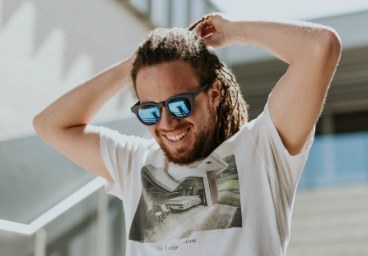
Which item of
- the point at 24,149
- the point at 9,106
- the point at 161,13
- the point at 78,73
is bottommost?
the point at 24,149

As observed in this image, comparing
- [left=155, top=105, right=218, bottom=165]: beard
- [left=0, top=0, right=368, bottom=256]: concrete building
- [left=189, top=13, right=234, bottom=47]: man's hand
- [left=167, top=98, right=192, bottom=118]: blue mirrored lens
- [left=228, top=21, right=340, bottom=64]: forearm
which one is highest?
[left=0, top=0, right=368, bottom=256]: concrete building

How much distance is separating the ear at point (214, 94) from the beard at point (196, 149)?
4 cm

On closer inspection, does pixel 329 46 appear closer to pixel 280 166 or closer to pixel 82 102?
pixel 280 166

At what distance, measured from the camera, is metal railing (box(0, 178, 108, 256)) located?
10.5ft

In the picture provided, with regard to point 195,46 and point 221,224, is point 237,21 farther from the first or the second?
point 221,224

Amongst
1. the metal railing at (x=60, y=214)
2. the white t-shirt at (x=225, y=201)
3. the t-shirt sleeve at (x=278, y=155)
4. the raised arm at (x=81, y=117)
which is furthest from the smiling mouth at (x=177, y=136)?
the metal railing at (x=60, y=214)

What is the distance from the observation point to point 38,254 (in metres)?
3.29

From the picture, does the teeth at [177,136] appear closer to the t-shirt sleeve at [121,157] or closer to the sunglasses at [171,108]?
the sunglasses at [171,108]

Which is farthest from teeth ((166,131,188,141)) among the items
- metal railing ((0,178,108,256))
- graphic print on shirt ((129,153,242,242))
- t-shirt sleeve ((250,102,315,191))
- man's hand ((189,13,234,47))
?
metal railing ((0,178,108,256))

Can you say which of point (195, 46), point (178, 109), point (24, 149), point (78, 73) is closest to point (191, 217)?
point (178, 109)

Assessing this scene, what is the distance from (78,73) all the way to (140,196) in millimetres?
5376

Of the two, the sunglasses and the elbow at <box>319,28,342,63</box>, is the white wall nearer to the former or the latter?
the sunglasses

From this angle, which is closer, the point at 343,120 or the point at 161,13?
the point at 161,13

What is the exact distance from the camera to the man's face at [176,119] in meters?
2.03
